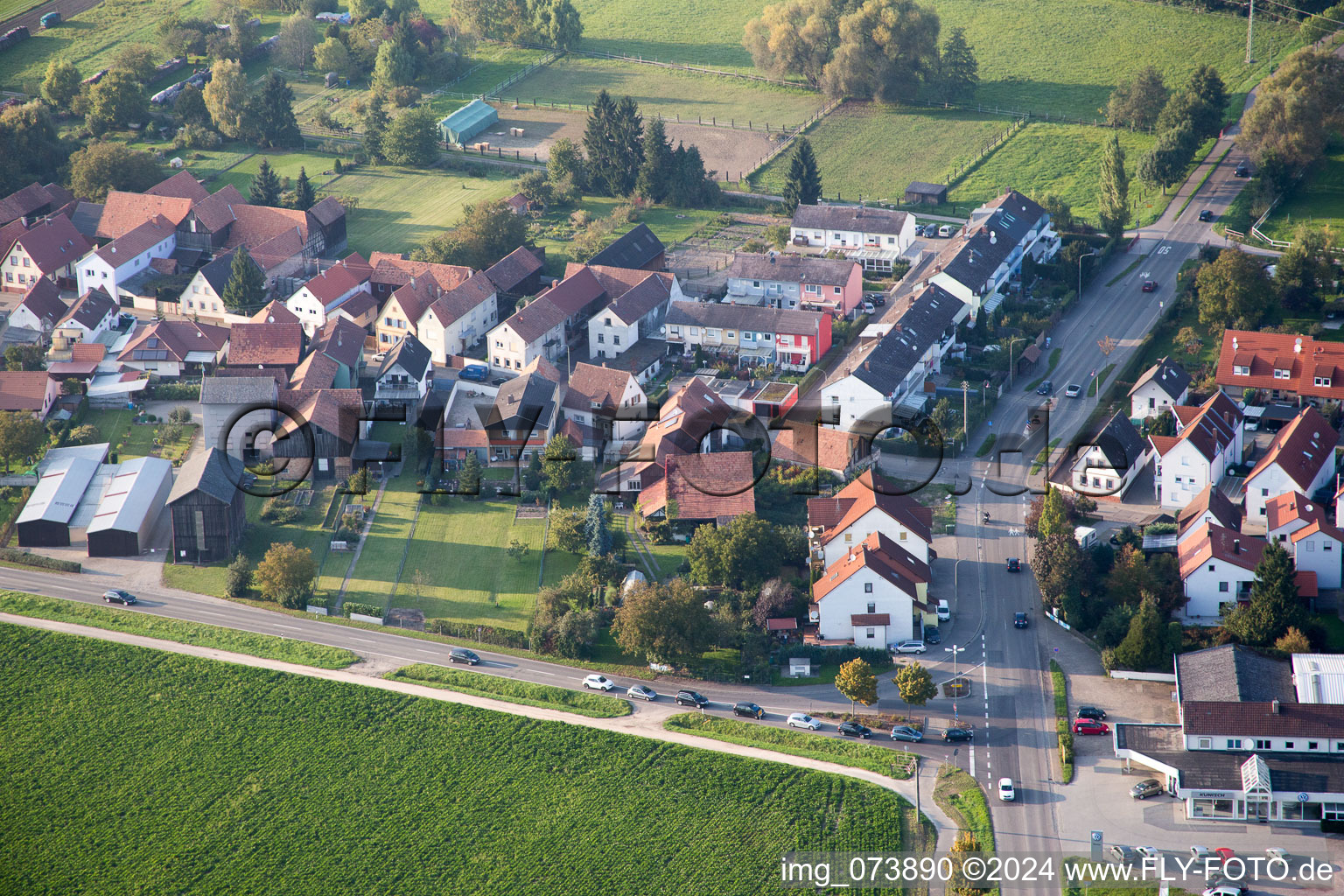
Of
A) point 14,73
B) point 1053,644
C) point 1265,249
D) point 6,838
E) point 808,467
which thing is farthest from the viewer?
point 14,73

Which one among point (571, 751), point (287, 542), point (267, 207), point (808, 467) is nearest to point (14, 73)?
point (267, 207)

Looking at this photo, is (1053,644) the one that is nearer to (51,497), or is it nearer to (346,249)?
(51,497)

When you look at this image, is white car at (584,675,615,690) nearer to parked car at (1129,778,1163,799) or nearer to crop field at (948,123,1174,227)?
parked car at (1129,778,1163,799)

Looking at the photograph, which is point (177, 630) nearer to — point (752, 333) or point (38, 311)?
point (38, 311)

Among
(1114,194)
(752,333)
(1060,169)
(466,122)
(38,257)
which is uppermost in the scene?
(38,257)

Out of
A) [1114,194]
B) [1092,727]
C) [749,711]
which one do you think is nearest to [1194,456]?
[1092,727]

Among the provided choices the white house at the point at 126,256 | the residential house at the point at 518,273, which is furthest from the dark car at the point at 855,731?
the white house at the point at 126,256
